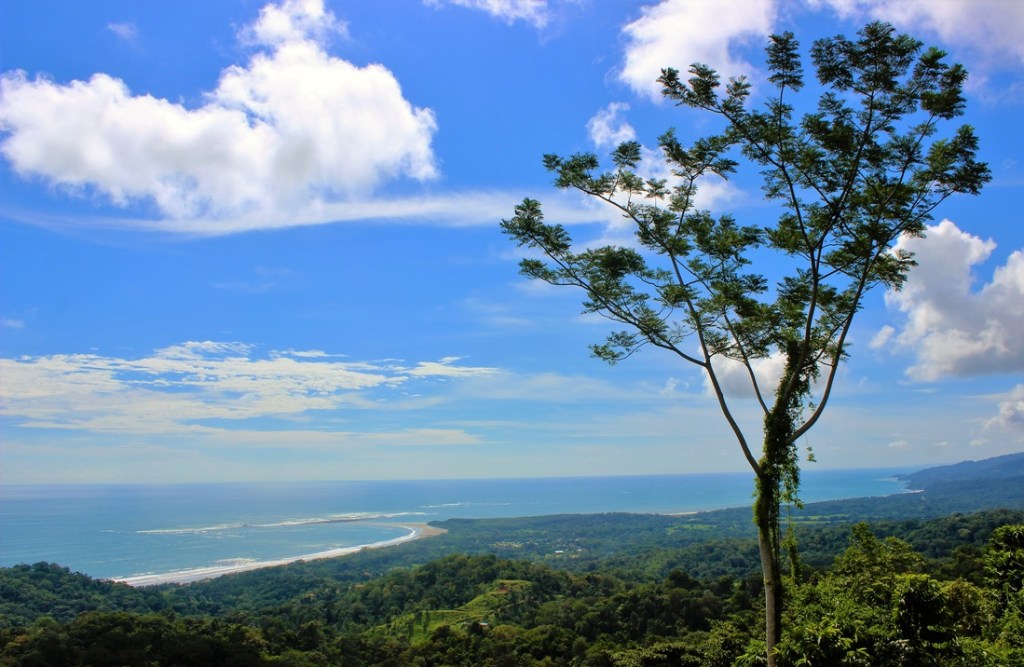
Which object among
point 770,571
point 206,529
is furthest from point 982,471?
point 770,571

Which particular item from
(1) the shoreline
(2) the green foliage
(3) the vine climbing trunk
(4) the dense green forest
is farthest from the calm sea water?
(3) the vine climbing trunk

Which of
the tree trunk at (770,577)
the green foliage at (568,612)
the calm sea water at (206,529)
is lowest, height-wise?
the calm sea water at (206,529)

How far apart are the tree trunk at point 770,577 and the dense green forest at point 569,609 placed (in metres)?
0.16

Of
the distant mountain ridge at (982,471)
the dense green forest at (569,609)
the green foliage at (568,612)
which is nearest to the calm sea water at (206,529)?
the dense green forest at (569,609)

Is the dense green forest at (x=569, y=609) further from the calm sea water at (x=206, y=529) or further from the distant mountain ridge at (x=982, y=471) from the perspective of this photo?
the distant mountain ridge at (x=982, y=471)

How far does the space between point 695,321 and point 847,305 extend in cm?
169

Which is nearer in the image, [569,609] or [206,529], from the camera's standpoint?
[569,609]

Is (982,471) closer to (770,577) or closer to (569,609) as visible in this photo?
(569,609)

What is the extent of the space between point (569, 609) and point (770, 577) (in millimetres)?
29996

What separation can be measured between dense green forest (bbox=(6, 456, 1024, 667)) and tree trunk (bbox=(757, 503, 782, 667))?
158mm

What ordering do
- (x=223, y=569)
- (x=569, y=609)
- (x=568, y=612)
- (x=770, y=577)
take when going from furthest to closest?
(x=223, y=569), (x=569, y=609), (x=568, y=612), (x=770, y=577)

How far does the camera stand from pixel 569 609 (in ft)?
110

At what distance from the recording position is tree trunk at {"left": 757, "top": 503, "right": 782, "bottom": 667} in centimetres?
617

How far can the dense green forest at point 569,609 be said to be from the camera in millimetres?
6192
